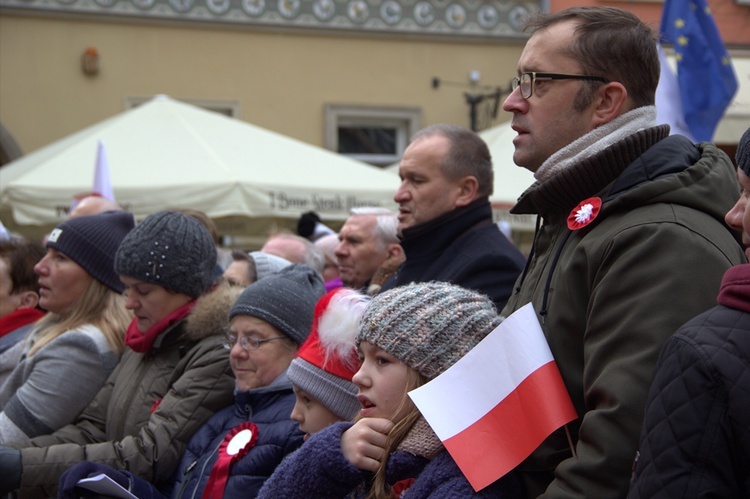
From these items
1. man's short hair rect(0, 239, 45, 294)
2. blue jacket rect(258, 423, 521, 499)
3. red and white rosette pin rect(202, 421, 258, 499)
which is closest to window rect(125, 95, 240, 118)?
man's short hair rect(0, 239, 45, 294)

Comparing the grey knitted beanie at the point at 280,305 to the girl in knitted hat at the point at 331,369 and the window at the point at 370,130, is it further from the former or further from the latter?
the window at the point at 370,130

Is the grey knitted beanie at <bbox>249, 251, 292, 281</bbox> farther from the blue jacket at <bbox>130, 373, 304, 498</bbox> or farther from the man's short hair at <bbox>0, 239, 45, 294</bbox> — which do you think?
the blue jacket at <bbox>130, 373, 304, 498</bbox>

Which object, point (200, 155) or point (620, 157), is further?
point (200, 155)

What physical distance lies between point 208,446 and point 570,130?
1.84 meters

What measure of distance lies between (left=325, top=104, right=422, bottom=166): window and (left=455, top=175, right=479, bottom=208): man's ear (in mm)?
8705

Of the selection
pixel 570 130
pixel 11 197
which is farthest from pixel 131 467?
pixel 11 197

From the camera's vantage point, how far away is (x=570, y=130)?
7.64ft

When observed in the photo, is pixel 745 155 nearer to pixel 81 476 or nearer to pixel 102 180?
pixel 81 476

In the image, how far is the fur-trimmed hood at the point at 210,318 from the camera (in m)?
3.85

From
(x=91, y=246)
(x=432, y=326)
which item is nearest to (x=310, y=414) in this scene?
(x=432, y=326)

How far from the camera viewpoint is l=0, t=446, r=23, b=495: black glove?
12.3 feet

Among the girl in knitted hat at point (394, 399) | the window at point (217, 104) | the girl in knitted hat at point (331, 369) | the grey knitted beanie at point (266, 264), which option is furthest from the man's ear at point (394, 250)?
the window at point (217, 104)

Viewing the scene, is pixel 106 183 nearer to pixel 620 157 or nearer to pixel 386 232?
pixel 386 232

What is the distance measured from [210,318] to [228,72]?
8.76 metres
